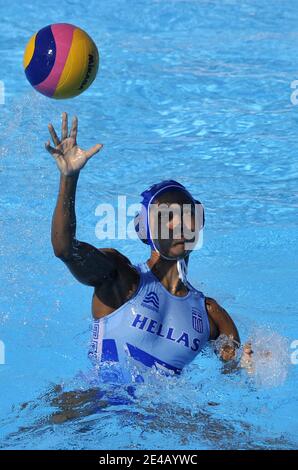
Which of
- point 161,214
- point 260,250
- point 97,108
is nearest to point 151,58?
point 97,108

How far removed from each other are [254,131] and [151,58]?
62.1 inches

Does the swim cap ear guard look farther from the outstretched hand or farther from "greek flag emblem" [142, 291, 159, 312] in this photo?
the outstretched hand

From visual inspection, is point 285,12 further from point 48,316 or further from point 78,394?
point 78,394

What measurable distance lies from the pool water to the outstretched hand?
3.30ft

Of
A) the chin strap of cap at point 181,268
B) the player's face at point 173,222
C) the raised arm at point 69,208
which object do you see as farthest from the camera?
the chin strap of cap at point 181,268

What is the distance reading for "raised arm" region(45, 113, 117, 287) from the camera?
3701 mm

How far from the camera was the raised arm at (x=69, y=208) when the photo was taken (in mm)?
3701

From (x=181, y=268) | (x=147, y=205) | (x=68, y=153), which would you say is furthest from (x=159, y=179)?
(x=68, y=153)

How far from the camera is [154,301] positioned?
4086 mm

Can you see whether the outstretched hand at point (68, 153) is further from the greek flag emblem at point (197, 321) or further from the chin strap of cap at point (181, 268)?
the greek flag emblem at point (197, 321)

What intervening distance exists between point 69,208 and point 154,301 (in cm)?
63

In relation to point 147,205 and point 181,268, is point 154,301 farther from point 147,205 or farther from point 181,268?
point 147,205

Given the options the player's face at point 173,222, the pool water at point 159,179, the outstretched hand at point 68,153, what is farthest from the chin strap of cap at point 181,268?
the outstretched hand at point 68,153

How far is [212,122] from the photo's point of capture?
25.4ft
